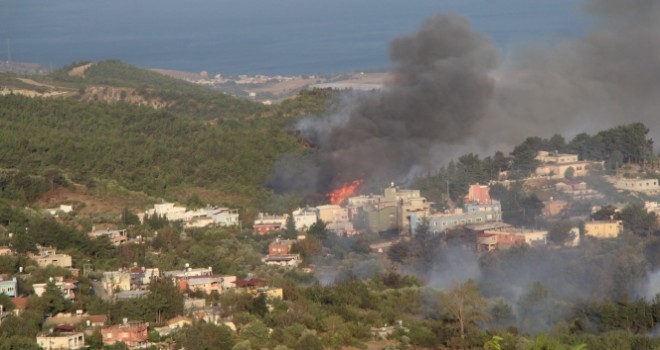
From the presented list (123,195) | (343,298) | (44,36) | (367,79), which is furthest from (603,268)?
(44,36)

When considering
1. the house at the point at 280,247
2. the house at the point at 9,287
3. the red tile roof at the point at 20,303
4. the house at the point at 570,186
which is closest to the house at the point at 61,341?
the red tile roof at the point at 20,303

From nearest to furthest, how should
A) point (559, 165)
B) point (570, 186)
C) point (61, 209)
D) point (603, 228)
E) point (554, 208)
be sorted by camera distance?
point (603, 228) → point (61, 209) → point (554, 208) → point (570, 186) → point (559, 165)

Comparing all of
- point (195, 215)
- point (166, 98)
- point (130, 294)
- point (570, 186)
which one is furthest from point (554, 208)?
point (166, 98)

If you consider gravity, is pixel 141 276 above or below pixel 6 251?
below

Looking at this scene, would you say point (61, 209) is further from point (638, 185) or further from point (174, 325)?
point (638, 185)

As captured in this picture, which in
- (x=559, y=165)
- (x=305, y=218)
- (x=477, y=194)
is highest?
(x=559, y=165)

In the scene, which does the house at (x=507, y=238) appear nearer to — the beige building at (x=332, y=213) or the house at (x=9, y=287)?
the beige building at (x=332, y=213)
